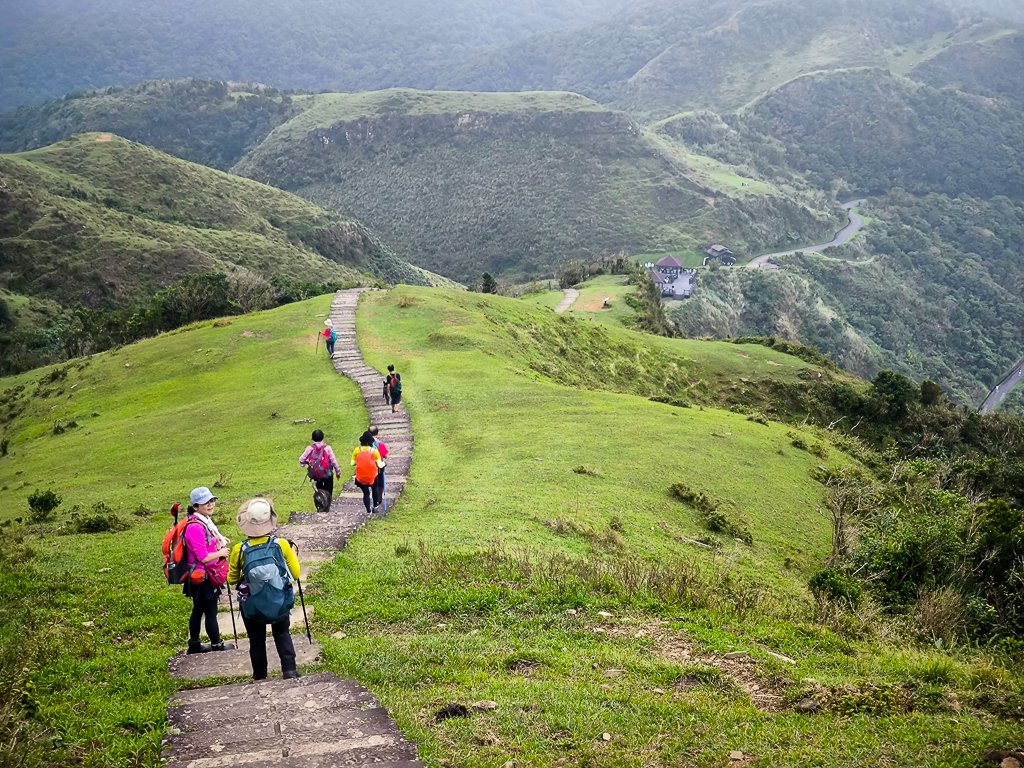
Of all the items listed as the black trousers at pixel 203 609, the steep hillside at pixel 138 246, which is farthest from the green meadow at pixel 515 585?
the steep hillside at pixel 138 246

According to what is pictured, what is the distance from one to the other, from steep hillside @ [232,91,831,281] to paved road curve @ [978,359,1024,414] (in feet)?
166

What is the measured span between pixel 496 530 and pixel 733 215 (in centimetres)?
15711

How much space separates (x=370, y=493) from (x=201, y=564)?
7.32 meters

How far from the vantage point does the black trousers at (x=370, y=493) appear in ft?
53.7

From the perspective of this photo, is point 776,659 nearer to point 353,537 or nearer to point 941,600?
point 941,600

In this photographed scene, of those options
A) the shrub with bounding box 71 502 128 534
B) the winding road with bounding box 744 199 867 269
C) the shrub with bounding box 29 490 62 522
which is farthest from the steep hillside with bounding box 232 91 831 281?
the shrub with bounding box 71 502 128 534

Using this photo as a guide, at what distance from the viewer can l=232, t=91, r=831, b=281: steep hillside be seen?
146 metres

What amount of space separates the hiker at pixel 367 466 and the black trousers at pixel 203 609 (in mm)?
6377

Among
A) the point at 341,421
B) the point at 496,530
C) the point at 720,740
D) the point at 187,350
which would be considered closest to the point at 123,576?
the point at 496,530

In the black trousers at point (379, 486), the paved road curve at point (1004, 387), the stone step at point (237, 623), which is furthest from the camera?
the paved road curve at point (1004, 387)

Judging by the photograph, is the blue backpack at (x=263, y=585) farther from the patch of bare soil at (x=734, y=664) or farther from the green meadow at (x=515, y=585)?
the patch of bare soil at (x=734, y=664)

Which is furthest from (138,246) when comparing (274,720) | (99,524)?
(274,720)

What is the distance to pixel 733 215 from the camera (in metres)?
161

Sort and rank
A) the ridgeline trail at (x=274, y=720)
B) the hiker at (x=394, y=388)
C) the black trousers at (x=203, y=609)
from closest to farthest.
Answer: the ridgeline trail at (x=274, y=720)
the black trousers at (x=203, y=609)
the hiker at (x=394, y=388)
